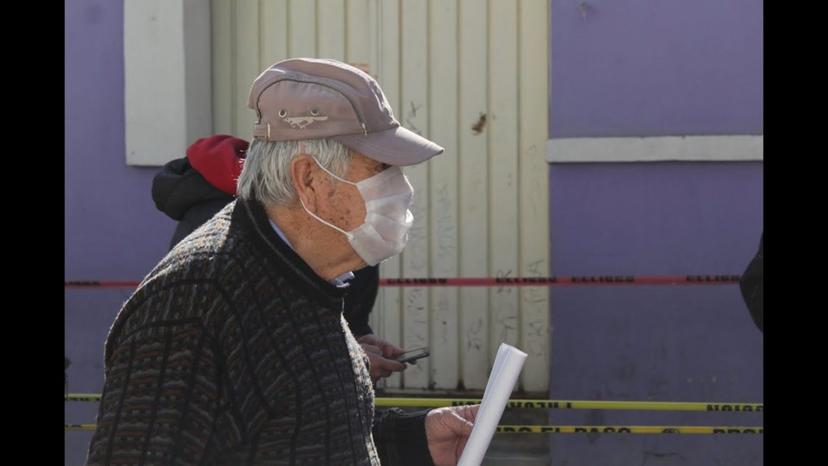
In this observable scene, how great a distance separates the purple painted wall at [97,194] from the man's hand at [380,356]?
2.55 m

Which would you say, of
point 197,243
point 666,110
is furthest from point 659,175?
point 197,243

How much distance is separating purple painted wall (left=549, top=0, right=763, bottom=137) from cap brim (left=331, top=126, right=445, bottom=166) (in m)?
3.74

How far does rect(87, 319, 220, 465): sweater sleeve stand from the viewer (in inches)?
80.0

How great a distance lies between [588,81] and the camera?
606cm

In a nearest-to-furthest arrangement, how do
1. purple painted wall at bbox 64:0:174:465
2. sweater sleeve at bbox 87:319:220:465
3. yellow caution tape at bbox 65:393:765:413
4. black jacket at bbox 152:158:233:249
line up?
sweater sleeve at bbox 87:319:220:465, black jacket at bbox 152:158:233:249, yellow caution tape at bbox 65:393:765:413, purple painted wall at bbox 64:0:174:465

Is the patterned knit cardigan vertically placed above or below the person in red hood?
below

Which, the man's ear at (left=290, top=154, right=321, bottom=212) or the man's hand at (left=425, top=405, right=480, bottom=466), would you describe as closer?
the man's ear at (left=290, top=154, right=321, bottom=212)

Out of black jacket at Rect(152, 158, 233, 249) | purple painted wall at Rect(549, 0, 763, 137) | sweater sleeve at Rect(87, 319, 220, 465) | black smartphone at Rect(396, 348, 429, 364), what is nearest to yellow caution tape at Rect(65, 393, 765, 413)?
black smartphone at Rect(396, 348, 429, 364)

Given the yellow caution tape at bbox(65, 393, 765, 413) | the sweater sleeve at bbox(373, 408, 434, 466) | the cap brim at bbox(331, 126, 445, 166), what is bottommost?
the yellow caution tape at bbox(65, 393, 765, 413)

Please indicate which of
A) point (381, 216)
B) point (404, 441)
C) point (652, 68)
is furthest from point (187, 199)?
point (652, 68)

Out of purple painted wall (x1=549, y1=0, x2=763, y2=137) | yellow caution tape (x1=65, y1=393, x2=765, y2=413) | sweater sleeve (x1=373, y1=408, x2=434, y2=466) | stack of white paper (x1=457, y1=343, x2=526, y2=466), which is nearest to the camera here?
stack of white paper (x1=457, y1=343, x2=526, y2=466)

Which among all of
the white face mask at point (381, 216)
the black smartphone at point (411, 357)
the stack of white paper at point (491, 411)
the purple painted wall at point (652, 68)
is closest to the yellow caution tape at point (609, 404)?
the black smartphone at point (411, 357)

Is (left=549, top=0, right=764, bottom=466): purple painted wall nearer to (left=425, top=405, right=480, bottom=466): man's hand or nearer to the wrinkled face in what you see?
(left=425, top=405, right=480, bottom=466): man's hand

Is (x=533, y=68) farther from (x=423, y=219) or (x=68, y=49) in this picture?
(x=68, y=49)
